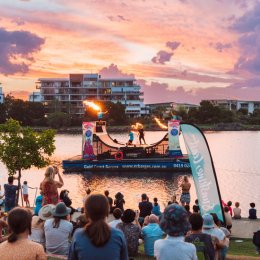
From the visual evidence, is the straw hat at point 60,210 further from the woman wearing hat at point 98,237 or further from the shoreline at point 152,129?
the shoreline at point 152,129

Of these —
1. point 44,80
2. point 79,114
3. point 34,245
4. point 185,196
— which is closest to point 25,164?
point 185,196

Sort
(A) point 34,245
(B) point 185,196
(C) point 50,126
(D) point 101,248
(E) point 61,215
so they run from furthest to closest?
1. (C) point 50,126
2. (B) point 185,196
3. (E) point 61,215
4. (A) point 34,245
5. (D) point 101,248

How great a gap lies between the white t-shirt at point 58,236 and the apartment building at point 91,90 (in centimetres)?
15556

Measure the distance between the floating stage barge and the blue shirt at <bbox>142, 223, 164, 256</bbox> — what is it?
38.0 m

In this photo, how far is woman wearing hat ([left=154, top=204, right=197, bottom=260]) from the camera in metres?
5.58

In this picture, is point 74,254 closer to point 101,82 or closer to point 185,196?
point 185,196

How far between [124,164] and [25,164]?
20.9m

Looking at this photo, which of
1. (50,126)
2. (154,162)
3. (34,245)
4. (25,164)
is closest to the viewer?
(34,245)

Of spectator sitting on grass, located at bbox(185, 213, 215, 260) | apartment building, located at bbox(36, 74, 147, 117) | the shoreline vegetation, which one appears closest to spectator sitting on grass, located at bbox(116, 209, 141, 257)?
spectator sitting on grass, located at bbox(185, 213, 215, 260)

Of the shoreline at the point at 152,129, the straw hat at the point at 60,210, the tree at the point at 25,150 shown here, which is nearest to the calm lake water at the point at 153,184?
the tree at the point at 25,150

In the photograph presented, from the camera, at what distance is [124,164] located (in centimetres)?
4994

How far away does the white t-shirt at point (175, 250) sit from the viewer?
5.57m

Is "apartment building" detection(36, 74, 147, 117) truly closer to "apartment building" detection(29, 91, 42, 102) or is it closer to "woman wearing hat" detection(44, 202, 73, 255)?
"apartment building" detection(29, 91, 42, 102)

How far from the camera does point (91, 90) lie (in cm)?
16675
